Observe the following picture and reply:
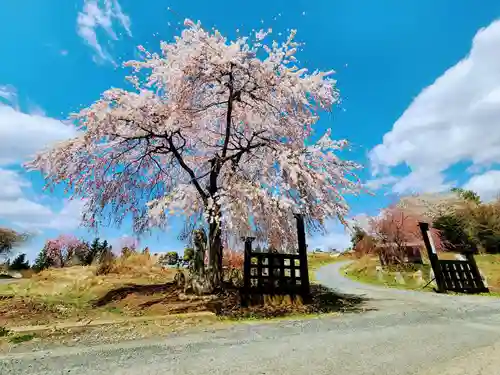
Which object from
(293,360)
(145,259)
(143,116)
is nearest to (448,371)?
(293,360)

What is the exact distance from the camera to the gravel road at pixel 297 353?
3703mm

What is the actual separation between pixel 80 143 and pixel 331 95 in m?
7.79

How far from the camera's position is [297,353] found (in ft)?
14.1

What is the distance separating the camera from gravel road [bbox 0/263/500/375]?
3.70 meters

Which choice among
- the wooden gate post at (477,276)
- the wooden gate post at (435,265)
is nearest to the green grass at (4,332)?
the wooden gate post at (435,265)

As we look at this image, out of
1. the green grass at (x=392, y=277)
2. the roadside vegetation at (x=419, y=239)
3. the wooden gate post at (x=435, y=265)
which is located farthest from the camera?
the roadside vegetation at (x=419, y=239)

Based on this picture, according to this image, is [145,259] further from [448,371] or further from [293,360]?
[448,371]

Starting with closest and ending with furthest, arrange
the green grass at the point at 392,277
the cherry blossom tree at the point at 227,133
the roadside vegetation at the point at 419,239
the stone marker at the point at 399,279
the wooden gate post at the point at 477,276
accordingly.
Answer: the cherry blossom tree at the point at 227,133 → the wooden gate post at the point at 477,276 → the green grass at the point at 392,277 → the stone marker at the point at 399,279 → the roadside vegetation at the point at 419,239


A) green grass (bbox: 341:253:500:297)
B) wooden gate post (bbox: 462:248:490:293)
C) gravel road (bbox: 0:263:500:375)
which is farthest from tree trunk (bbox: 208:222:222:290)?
wooden gate post (bbox: 462:248:490:293)

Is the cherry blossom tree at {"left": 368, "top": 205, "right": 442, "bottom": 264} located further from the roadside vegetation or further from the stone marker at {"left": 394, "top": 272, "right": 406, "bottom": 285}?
the stone marker at {"left": 394, "top": 272, "right": 406, "bottom": 285}

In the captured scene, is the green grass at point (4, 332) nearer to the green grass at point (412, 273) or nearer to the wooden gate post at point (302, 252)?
the wooden gate post at point (302, 252)

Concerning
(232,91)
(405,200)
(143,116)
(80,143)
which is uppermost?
(405,200)

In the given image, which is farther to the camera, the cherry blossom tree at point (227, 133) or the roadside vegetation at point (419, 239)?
the roadside vegetation at point (419, 239)

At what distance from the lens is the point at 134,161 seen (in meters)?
10.9
